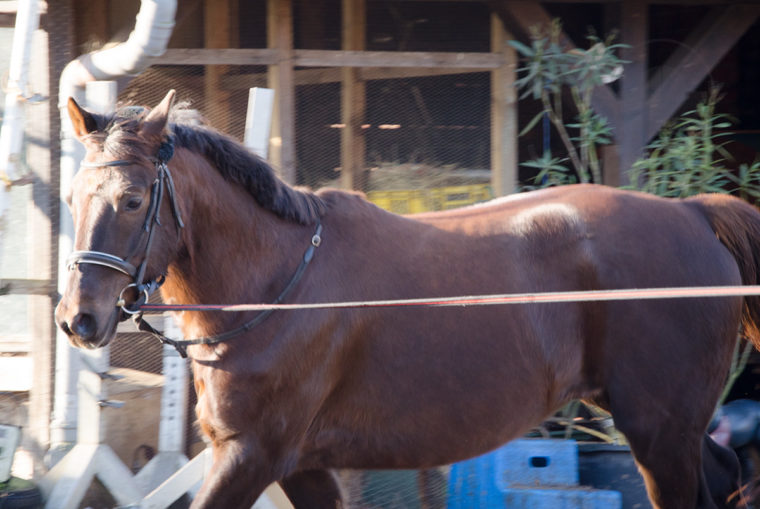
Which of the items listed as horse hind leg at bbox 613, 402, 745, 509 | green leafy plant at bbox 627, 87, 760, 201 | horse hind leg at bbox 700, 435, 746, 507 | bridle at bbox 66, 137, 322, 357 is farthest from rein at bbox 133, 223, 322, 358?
green leafy plant at bbox 627, 87, 760, 201

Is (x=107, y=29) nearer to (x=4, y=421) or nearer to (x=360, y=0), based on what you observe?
(x=360, y=0)

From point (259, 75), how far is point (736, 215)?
2974 mm

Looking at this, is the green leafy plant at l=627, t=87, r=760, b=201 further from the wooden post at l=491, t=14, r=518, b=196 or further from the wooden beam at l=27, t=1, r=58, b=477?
the wooden beam at l=27, t=1, r=58, b=477

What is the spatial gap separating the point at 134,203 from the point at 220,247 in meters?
0.39

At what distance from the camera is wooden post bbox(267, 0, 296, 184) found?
5113 mm

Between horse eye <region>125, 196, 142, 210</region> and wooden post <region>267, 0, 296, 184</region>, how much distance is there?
240 centimetres

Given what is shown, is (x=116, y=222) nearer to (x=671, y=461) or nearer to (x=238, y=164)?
(x=238, y=164)

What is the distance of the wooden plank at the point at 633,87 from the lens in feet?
17.6

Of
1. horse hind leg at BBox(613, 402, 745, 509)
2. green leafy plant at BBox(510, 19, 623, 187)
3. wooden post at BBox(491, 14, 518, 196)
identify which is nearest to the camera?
horse hind leg at BBox(613, 402, 745, 509)

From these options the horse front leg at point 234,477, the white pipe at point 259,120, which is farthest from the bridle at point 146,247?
the white pipe at point 259,120

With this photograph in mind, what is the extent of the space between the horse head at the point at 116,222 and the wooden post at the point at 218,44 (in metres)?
2.27

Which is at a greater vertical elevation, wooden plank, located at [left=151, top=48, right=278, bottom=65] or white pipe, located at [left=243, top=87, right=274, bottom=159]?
wooden plank, located at [left=151, top=48, right=278, bottom=65]

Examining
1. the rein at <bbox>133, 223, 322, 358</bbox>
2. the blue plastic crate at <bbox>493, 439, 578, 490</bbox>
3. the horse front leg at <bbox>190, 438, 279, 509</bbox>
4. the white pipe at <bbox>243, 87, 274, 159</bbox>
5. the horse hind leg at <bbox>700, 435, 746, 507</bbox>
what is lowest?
the blue plastic crate at <bbox>493, 439, 578, 490</bbox>

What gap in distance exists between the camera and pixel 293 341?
9.86 feet
